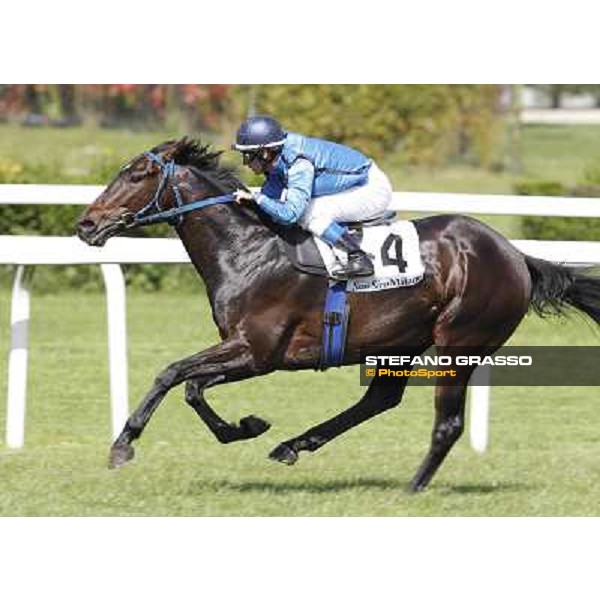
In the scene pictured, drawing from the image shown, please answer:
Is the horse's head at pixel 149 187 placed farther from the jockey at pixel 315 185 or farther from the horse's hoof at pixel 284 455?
the horse's hoof at pixel 284 455

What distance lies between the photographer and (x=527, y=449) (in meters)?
8.33

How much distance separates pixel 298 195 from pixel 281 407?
10.6 ft

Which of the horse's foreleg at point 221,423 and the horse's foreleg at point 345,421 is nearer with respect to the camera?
the horse's foreleg at point 221,423

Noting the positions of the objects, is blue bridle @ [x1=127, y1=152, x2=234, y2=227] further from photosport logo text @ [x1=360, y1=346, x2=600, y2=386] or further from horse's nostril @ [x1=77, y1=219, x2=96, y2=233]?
photosport logo text @ [x1=360, y1=346, x2=600, y2=386]

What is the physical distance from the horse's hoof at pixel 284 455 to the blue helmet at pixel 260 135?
1.30 m

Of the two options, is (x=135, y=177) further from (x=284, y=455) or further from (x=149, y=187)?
(x=284, y=455)

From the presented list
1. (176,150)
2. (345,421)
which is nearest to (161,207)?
(176,150)

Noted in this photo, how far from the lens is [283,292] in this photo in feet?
22.2

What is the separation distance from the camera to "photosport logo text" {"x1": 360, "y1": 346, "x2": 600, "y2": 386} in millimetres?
6918

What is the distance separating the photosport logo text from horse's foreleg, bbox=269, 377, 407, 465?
0.21 ft

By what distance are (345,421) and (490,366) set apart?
1.35 meters

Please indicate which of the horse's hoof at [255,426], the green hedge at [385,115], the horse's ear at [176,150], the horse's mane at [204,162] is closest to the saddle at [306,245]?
the horse's mane at [204,162]

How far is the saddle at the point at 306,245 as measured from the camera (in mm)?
6762
